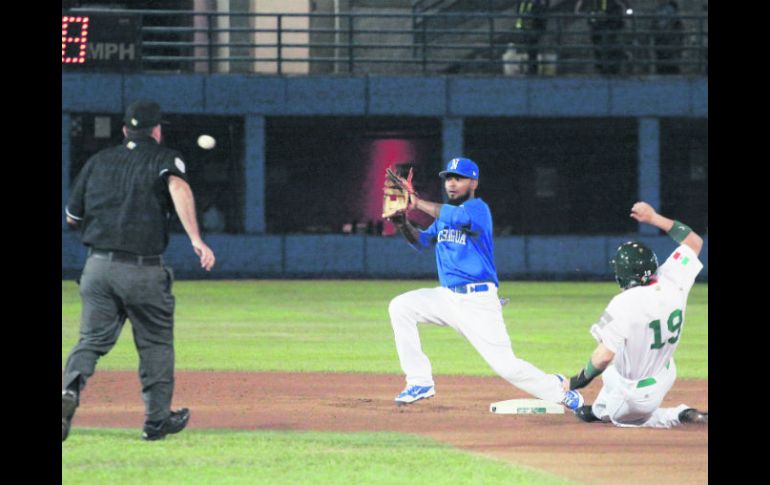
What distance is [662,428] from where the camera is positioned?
29.8ft

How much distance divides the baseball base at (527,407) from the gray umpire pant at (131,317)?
278cm

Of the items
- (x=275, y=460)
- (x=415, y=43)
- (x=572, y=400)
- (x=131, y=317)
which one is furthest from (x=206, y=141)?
(x=275, y=460)

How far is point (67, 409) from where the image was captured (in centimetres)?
789

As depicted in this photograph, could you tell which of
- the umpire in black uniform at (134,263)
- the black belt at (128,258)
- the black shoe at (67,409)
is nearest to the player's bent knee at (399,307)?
the umpire in black uniform at (134,263)

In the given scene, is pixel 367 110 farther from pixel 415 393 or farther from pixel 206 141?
pixel 415 393

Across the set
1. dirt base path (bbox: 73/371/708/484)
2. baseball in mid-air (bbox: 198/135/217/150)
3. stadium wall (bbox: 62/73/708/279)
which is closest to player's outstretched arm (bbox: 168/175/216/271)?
dirt base path (bbox: 73/371/708/484)

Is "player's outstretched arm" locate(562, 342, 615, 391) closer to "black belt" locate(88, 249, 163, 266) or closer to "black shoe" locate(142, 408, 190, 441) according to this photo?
"black shoe" locate(142, 408, 190, 441)

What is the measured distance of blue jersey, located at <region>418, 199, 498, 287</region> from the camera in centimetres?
942

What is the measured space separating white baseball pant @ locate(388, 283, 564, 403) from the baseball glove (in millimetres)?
659

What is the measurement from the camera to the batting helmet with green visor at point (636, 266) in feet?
28.4

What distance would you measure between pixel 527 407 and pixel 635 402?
3.73ft

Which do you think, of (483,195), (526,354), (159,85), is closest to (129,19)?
(159,85)

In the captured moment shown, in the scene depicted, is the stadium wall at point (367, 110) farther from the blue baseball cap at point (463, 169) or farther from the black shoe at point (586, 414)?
the black shoe at point (586, 414)
